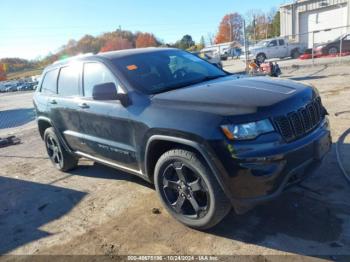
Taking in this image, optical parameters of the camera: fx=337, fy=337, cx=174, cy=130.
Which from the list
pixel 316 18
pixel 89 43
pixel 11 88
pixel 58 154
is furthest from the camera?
pixel 89 43

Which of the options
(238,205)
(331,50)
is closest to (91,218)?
(238,205)

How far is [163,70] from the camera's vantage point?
422 centimetres

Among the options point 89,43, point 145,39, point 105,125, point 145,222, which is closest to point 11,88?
point 89,43

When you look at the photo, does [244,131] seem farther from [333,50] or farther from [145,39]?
[145,39]

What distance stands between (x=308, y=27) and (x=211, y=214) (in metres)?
30.9

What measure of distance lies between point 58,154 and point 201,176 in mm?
3510

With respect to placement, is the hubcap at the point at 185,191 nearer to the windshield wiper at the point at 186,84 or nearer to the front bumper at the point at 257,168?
the front bumper at the point at 257,168

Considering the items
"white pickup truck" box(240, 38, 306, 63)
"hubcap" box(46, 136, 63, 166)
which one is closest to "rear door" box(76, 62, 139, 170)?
"hubcap" box(46, 136, 63, 166)

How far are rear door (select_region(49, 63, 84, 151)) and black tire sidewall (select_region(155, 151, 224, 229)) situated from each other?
1715 millimetres

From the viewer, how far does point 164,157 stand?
3449 millimetres

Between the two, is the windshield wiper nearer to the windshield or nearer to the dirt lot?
the windshield

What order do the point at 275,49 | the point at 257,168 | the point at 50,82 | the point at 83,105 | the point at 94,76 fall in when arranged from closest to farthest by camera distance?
the point at 257,168, the point at 94,76, the point at 83,105, the point at 50,82, the point at 275,49

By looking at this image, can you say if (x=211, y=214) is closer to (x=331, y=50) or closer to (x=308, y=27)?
(x=331, y=50)

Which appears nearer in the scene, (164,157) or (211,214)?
(211,214)
